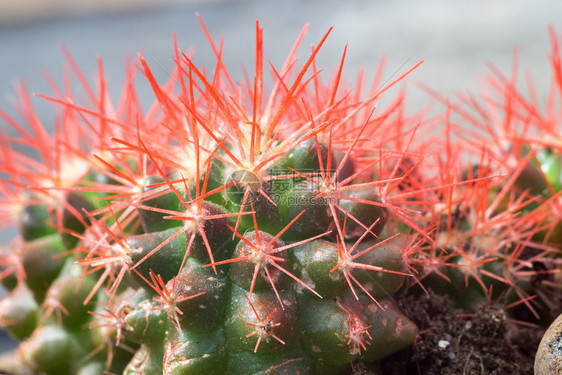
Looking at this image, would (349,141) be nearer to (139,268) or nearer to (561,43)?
(139,268)

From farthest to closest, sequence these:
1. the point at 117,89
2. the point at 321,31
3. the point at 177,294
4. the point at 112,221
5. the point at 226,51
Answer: the point at 117,89
the point at 226,51
the point at 321,31
the point at 112,221
the point at 177,294

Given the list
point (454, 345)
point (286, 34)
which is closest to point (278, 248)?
point (454, 345)

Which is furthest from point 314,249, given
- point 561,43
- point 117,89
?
point 117,89

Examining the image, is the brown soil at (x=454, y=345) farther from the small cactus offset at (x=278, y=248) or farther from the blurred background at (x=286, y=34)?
the blurred background at (x=286, y=34)

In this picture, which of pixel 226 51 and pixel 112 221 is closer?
pixel 112 221

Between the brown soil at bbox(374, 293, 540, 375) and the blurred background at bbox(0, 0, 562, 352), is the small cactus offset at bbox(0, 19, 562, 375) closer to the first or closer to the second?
the brown soil at bbox(374, 293, 540, 375)

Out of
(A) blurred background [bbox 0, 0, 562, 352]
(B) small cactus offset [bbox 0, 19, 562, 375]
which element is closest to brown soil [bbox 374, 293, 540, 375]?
(B) small cactus offset [bbox 0, 19, 562, 375]

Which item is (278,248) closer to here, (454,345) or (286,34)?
(454,345)
